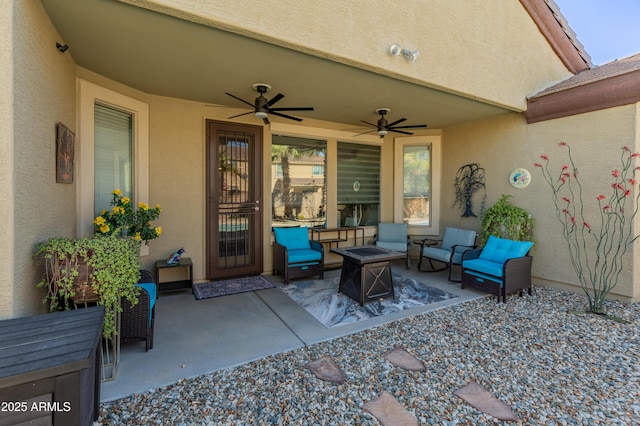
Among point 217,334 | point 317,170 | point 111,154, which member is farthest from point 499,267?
point 111,154

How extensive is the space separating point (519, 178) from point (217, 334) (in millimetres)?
5503

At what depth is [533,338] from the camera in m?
3.15

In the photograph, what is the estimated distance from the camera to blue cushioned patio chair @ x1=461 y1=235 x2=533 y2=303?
13.7 feet

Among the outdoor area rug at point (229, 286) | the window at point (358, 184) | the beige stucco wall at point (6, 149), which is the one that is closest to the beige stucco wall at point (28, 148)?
the beige stucco wall at point (6, 149)

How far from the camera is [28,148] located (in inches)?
84.0

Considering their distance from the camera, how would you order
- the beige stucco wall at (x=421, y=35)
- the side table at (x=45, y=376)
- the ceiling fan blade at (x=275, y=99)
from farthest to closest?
1. the ceiling fan blade at (x=275, y=99)
2. the beige stucco wall at (x=421, y=35)
3. the side table at (x=45, y=376)

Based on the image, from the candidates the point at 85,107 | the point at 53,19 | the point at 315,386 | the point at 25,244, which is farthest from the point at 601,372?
the point at 85,107

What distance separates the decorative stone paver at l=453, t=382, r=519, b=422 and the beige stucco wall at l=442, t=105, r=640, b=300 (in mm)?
3622

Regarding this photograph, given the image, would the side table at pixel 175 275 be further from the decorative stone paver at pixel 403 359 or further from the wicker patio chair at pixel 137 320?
the decorative stone paver at pixel 403 359

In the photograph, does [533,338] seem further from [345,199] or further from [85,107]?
[85,107]

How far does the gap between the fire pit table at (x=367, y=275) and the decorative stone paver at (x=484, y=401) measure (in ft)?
5.86

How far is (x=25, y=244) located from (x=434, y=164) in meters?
6.81

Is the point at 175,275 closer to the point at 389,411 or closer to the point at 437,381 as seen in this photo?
the point at 389,411

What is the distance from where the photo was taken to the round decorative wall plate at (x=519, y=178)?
5.16 m
